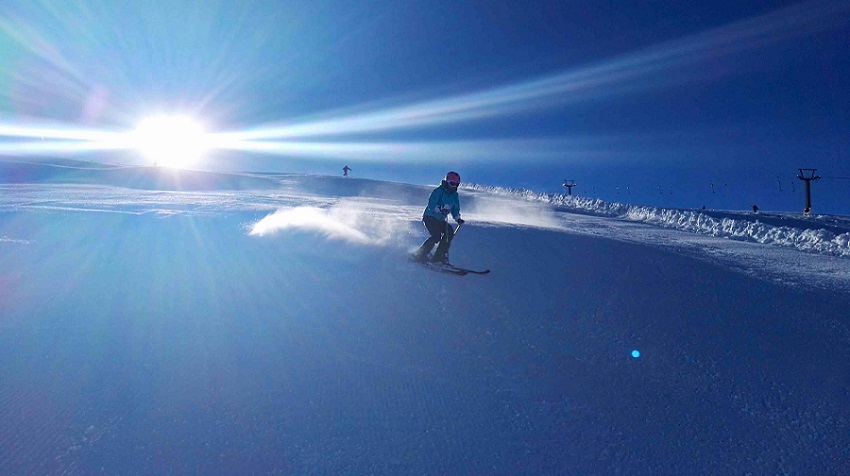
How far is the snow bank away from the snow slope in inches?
242

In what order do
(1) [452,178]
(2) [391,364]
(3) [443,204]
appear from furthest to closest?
(3) [443,204], (1) [452,178], (2) [391,364]

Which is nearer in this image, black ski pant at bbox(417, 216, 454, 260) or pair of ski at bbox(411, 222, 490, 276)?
pair of ski at bbox(411, 222, 490, 276)

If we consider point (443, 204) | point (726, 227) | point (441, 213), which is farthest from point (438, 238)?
point (726, 227)

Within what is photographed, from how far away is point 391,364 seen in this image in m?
4.71

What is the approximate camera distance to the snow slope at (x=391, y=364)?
3.56 metres

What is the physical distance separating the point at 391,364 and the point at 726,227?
1652 centimetres

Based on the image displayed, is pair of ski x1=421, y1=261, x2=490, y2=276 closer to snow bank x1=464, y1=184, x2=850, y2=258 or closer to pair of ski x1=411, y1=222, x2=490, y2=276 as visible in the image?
pair of ski x1=411, y1=222, x2=490, y2=276

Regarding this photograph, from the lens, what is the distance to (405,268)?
802cm

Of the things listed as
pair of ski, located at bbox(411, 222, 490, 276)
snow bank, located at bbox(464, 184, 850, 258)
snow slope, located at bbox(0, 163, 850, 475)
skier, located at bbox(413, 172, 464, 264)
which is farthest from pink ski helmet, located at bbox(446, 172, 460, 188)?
snow bank, located at bbox(464, 184, 850, 258)

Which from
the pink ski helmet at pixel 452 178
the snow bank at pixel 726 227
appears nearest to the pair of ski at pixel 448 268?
the pink ski helmet at pixel 452 178

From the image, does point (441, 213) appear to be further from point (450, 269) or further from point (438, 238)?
point (450, 269)

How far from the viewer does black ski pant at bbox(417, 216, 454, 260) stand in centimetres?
859

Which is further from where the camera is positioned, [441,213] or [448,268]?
[441,213]

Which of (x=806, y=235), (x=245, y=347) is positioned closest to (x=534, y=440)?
(x=245, y=347)
